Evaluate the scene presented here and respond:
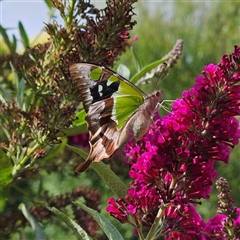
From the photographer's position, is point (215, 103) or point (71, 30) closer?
point (215, 103)

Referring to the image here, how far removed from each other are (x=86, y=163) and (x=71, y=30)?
33 cm

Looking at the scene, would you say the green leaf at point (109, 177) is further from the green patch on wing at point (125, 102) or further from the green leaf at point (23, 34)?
the green leaf at point (23, 34)

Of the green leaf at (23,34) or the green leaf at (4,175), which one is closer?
the green leaf at (4,175)

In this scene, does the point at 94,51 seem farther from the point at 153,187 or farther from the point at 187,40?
the point at 187,40

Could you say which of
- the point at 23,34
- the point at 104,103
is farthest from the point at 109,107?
the point at 23,34

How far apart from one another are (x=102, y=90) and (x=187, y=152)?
0.27 m

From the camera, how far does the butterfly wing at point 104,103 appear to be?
108cm

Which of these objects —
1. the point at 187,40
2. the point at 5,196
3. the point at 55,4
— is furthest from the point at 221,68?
the point at 187,40

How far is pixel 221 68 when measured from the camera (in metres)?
0.95

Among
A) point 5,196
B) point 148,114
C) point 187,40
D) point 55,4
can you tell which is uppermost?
point 187,40

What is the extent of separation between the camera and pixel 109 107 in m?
1.15

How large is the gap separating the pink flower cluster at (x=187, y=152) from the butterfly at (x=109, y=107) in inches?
3.5

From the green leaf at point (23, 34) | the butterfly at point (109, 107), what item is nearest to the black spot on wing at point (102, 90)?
the butterfly at point (109, 107)

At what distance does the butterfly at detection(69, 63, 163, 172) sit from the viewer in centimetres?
108
